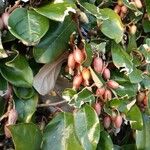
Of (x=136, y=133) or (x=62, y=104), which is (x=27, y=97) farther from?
(x=136, y=133)

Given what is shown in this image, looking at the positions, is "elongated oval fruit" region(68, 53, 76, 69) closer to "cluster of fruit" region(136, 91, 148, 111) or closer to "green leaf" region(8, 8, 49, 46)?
"green leaf" region(8, 8, 49, 46)

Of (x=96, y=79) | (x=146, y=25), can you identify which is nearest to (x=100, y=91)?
(x=96, y=79)

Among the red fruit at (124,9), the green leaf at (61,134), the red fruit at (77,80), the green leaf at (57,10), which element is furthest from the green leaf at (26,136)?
the red fruit at (124,9)

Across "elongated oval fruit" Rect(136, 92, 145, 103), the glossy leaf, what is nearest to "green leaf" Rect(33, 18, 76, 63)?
the glossy leaf

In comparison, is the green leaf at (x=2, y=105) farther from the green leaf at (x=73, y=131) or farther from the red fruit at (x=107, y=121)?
the red fruit at (x=107, y=121)

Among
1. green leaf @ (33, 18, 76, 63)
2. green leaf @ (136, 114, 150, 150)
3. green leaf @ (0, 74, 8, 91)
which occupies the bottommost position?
green leaf @ (136, 114, 150, 150)

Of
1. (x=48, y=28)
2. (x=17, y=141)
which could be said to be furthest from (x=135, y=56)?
(x=17, y=141)
